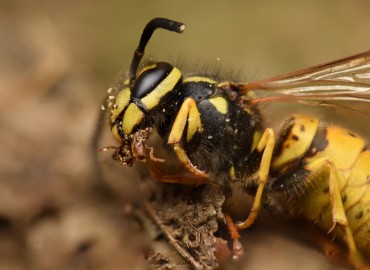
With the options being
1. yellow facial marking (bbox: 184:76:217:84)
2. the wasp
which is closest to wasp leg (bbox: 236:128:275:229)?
the wasp

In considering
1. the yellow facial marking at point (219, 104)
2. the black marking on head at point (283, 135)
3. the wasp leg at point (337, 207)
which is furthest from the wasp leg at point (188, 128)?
the wasp leg at point (337, 207)

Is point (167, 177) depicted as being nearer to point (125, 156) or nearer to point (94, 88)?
point (125, 156)

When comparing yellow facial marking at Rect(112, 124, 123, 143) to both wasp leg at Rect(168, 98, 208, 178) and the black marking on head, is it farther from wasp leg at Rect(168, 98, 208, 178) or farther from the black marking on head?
the black marking on head

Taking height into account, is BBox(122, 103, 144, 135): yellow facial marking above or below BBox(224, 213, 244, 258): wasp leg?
above

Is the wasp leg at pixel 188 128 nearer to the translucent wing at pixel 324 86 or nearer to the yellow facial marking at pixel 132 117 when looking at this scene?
the yellow facial marking at pixel 132 117

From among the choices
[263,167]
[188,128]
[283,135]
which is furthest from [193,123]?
[283,135]

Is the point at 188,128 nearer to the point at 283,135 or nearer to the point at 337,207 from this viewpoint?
the point at 283,135
